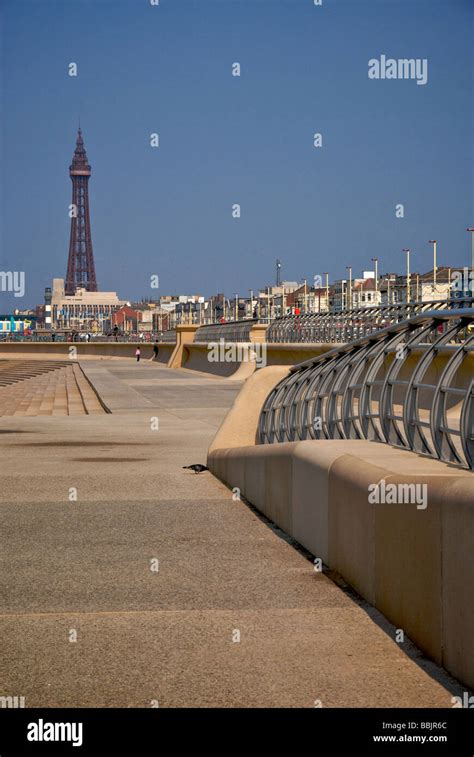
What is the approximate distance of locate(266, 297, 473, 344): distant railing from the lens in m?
27.3

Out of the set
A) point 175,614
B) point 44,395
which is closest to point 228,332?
point 44,395

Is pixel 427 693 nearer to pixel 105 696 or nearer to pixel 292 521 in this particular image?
pixel 105 696

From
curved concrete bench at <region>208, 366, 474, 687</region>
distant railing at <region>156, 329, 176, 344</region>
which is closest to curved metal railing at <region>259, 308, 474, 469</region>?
curved concrete bench at <region>208, 366, 474, 687</region>

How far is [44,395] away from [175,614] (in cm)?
3230

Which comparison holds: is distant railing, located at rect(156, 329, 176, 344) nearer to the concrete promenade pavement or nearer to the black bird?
the black bird

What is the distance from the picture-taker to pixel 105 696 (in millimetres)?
4992

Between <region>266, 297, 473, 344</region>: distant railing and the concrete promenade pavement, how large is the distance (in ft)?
42.4

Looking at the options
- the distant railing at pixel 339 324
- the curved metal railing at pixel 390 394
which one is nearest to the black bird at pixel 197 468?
the curved metal railing at pixel 390 394

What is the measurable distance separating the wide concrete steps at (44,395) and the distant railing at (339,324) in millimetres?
6462

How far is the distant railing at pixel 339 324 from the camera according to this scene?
89.5 ft

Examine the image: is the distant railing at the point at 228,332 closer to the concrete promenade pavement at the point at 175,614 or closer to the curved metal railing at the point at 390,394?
the curved metal railing at the point at 390,394

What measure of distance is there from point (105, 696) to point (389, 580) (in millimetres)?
1751
